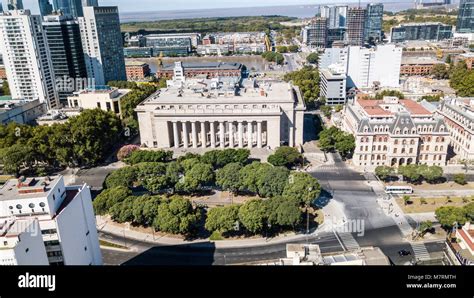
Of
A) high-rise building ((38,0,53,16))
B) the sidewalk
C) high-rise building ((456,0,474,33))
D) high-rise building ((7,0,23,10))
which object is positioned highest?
high-rise building ((38,0,53,16))

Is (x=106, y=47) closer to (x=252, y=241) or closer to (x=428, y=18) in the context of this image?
(x=252, y=241)

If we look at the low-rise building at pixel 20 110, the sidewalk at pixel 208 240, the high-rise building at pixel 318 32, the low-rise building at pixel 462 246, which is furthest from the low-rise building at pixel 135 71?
the low-rise building at pixel 462 246

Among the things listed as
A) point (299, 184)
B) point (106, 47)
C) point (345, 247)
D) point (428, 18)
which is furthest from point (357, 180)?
point (428, 18)

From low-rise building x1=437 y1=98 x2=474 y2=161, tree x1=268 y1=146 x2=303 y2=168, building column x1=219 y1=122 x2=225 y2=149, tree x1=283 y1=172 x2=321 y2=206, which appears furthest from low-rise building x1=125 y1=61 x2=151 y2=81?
tree x1=283 y1=172 x2=321 y2=206

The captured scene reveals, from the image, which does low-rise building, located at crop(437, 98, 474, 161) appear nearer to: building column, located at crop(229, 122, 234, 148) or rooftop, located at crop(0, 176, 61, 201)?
building column, located at crop(229, 122, 234, 148)

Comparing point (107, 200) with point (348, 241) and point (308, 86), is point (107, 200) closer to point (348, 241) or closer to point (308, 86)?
point (348, 241)

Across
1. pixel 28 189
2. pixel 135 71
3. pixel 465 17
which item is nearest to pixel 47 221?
pixel 28 189

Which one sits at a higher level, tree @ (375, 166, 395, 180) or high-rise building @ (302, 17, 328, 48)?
high-rise building @ (302, 17, 328, 48)
